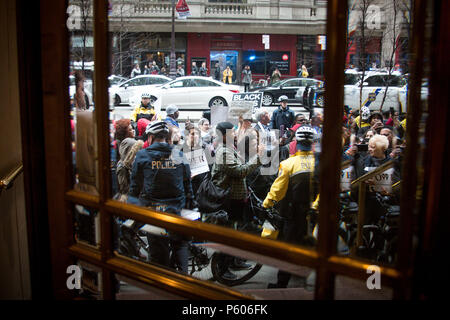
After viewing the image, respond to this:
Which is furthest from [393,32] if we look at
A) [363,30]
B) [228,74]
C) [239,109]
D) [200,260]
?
[228,74]

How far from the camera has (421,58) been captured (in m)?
0.85

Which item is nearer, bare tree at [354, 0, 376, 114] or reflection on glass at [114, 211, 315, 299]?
reflection on glass at [114, 211, 315, 299]

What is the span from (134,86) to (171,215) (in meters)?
7.70

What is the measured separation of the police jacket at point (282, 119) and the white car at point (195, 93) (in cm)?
330

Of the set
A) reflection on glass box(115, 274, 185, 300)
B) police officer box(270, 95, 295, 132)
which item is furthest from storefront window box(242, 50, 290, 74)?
reflection on glass box(115, 274, 185, 300)

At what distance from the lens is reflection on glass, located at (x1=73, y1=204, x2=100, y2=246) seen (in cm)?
149

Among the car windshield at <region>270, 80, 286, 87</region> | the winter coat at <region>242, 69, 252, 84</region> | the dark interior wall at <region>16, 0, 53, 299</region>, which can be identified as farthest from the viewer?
the winter coat at <region>242, 69, 252, 84</region>

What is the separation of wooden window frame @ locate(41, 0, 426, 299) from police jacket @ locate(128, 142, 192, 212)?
6.80ft

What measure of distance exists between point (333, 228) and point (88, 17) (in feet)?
4.17

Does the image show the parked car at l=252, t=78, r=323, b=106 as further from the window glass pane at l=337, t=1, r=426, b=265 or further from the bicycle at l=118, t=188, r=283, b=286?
the bicycle at l=118, t=188, r=283, b=286


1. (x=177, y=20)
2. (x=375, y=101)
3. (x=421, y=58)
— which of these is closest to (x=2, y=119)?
(x=421, y=58)

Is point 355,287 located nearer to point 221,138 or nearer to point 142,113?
point 221,138
